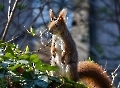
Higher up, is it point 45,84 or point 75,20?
point 75,20

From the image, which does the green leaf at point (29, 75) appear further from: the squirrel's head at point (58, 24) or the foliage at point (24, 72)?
the squirrel's head at point (58, 24)

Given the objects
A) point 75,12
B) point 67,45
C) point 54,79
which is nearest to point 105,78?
point 67,45

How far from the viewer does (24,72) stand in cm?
183

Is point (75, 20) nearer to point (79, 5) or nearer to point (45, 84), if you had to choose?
point (79, 5)

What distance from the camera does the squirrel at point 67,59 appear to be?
247 centimetres

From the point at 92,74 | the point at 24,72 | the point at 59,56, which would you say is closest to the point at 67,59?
the point at 59,56

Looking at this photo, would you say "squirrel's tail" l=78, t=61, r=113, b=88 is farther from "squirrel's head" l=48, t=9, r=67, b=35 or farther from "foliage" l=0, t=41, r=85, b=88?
"foliage" l=0, t=41, r=85, b=88

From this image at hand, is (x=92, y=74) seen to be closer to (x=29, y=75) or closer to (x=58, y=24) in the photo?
(x=58, y=24)

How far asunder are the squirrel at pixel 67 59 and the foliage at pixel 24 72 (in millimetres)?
514

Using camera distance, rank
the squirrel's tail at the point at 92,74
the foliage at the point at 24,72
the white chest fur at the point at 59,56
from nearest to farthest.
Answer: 1. the foliage at the point at 24,72
2. the white chest fur at the point at 59,56
3. the squirrel's tail at the point at 92,74

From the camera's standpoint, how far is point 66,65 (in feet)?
8.34

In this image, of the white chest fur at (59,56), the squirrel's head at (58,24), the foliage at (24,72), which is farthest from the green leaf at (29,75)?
the squirrel's head at (58,24)

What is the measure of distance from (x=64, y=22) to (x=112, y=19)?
5892 mm

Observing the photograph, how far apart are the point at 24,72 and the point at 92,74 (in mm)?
823
